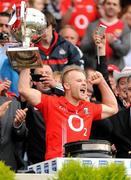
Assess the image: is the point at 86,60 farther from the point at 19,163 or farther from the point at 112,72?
the point at 19,163

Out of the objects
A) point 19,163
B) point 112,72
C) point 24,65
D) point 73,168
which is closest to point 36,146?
point 19,163

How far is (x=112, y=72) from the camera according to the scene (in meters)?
15.0

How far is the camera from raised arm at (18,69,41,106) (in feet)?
39.2

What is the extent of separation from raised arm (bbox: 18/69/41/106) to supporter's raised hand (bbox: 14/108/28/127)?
16cm

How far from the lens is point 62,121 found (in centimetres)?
1198

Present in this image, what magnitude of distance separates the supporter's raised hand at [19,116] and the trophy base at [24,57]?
2.08ft

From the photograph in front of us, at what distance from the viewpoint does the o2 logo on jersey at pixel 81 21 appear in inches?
679

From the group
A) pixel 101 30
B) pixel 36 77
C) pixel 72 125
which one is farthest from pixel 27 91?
pixel 101 30

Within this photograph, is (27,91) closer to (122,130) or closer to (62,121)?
(62,121)

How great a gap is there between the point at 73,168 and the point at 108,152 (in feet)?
4.80

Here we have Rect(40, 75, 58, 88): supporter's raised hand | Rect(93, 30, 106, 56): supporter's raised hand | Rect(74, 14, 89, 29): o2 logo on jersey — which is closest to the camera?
Answer: Rect(40, 75, 58, 88): supporter's raised hand

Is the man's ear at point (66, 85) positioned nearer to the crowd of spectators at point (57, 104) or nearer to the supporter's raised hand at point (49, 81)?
the crowd of spectators at point (57, 104)

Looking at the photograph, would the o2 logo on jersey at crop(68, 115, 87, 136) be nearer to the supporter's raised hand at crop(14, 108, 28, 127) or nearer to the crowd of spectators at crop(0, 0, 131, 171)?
the crowd of spectators at crop(0, 0, 131, 171)

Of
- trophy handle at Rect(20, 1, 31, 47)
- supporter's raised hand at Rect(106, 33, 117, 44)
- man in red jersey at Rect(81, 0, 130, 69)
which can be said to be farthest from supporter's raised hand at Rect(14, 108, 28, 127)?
supporter's raised hand at Rect(106, 33, 117, 44)
